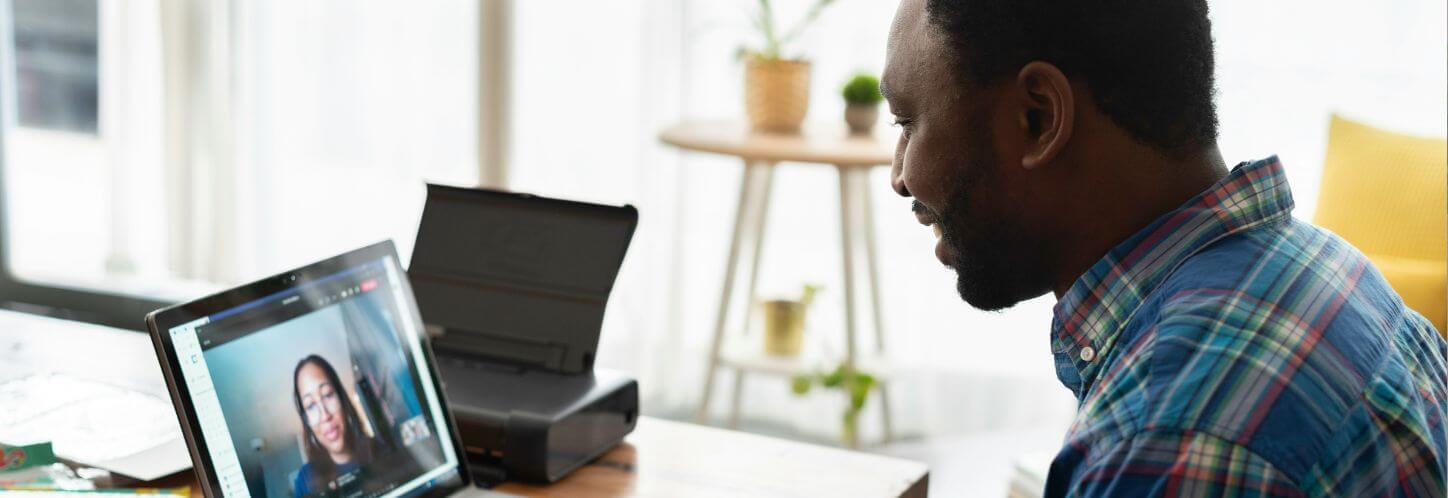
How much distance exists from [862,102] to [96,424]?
1.82m

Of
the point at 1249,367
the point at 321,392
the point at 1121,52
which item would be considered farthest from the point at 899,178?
the point at 321,392

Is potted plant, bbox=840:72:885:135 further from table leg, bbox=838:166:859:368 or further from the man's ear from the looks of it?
the man's ear

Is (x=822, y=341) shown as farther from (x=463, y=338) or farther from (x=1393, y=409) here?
(x=1393, y=409)

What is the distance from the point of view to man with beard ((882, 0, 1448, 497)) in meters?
0.78

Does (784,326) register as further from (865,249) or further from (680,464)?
(680,464)

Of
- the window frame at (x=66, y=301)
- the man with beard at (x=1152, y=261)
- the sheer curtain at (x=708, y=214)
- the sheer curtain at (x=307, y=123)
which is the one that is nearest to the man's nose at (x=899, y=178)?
the man with beard at (x=1152, y=261)

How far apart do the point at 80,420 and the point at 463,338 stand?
1.19ft

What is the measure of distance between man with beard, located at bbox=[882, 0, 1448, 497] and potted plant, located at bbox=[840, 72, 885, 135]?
1753 mm

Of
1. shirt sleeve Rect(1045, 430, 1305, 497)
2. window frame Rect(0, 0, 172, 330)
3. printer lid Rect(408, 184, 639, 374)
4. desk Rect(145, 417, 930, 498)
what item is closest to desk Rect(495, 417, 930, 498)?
desk Rect(145, 417, 930, 498)

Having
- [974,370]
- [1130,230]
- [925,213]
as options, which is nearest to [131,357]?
[925,213]

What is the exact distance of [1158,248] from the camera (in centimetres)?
94

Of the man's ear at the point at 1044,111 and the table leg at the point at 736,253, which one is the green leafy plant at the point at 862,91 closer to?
the table leg at the point at 736,253

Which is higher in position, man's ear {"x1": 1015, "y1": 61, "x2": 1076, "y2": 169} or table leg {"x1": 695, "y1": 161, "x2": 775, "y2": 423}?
man's ear {"x1": 1015, "y1": 61, "x2": 1076, "y2": 169}

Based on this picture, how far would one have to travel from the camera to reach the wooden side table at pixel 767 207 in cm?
264
